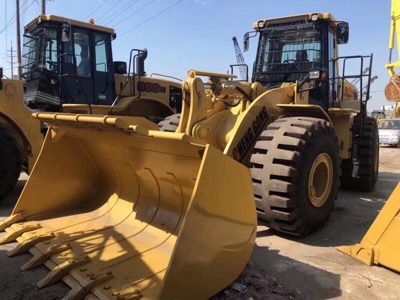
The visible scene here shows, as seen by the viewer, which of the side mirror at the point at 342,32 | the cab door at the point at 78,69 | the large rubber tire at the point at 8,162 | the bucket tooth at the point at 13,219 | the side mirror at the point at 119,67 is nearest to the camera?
the bucket tooth at the point at 13,219

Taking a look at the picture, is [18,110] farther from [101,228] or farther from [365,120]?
[365,120]

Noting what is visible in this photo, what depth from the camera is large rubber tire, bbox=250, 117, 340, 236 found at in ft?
14.0

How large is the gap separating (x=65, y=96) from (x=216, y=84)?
13.8ft

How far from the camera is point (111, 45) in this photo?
8.69 metres

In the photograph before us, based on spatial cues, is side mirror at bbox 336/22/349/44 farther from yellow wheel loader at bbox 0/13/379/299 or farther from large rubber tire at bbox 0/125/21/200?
large rubber tire at bbox 0/125/21/200

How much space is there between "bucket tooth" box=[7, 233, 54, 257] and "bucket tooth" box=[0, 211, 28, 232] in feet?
1.66

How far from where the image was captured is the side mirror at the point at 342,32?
6.29 m

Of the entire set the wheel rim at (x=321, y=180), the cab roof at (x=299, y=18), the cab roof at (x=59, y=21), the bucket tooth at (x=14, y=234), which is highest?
the cab roof at (x=59, y=21)

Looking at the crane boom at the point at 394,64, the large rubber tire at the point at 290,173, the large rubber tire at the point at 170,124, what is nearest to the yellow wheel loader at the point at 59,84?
the large rubber tire at the point at 170,124

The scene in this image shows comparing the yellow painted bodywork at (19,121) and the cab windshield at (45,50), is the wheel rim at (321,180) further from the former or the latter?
the cab windshield at (45,50)

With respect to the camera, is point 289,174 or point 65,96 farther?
point 65,96

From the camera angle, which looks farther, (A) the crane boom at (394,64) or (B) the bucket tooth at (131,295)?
(A) the crane boom at (394,64)

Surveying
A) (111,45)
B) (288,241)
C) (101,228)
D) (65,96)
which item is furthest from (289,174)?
(111,45)

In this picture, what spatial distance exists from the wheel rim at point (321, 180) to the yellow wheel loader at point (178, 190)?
2 centimetres
